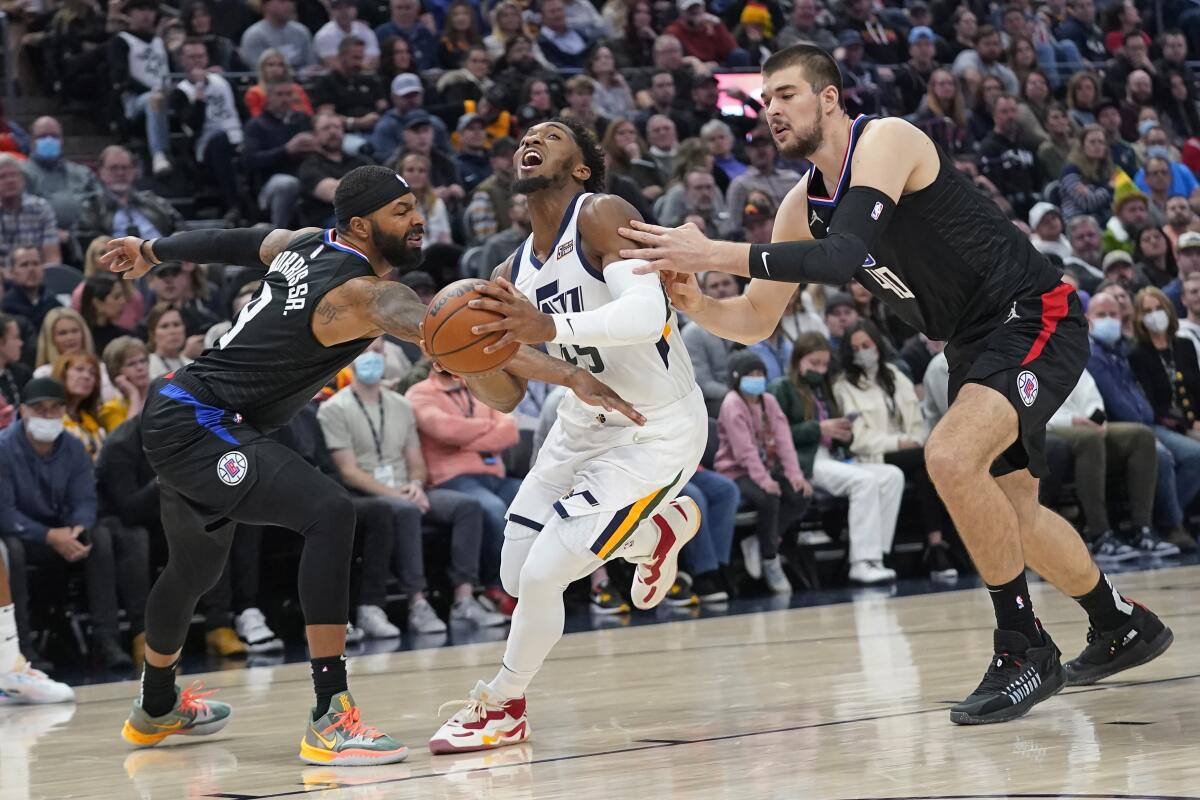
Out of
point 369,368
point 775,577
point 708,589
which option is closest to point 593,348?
point 369,368

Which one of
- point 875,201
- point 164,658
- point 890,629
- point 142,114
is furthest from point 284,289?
point 142,114

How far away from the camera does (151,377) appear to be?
9.06 metres

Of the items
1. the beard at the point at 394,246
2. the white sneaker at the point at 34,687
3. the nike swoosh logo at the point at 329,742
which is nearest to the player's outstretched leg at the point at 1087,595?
the beard at the point at 394,246

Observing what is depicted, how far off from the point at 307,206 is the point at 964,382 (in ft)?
23.9

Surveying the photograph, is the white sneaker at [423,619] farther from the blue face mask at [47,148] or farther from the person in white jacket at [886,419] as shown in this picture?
the blue face mask at [47,148]

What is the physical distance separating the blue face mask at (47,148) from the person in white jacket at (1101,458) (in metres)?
7.11

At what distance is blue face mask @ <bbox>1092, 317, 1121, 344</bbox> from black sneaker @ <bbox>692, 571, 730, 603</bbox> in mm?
3633

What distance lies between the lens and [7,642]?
675 cm

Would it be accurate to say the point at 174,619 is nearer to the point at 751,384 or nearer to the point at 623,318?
the point at 623,318

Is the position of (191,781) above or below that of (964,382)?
below

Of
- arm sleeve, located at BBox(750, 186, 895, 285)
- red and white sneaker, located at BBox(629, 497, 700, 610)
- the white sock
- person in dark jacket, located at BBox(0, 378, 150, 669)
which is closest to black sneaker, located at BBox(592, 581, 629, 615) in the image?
person in dark jacket, located at BBox(0, 378, 150, 669)

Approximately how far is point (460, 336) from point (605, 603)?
5191mm

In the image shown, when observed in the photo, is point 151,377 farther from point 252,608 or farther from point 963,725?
point 963,725

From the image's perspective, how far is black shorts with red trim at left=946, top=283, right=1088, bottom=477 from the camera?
4.87 meters
